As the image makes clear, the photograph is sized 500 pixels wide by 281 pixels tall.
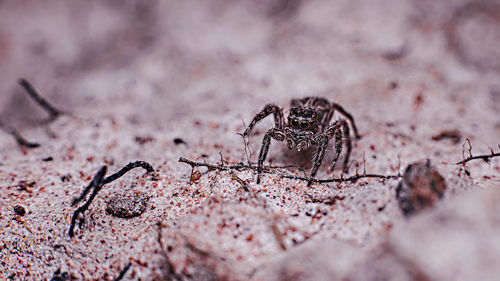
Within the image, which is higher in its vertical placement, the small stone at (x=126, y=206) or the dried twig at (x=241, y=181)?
the dried twig at (x=241, y=181)

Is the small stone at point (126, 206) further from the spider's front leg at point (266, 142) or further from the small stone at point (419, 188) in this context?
the small stone at point (419, 188)

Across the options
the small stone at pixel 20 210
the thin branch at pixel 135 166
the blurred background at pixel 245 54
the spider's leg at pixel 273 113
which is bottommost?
the small stone at pixel 20 210

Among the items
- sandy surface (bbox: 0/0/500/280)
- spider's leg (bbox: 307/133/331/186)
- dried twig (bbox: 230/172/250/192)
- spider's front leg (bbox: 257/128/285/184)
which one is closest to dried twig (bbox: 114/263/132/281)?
sandy surface (bbox: 0/0/500/280)

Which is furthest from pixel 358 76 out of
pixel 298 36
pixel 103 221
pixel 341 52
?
pixel 103 221

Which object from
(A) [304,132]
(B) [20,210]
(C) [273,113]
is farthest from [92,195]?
(A) [304,132]

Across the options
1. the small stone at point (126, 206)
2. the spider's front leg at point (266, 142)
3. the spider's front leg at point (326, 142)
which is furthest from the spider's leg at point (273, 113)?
the small stone at point (126, 206)

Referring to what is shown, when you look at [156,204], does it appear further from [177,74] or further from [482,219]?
[177,74]
